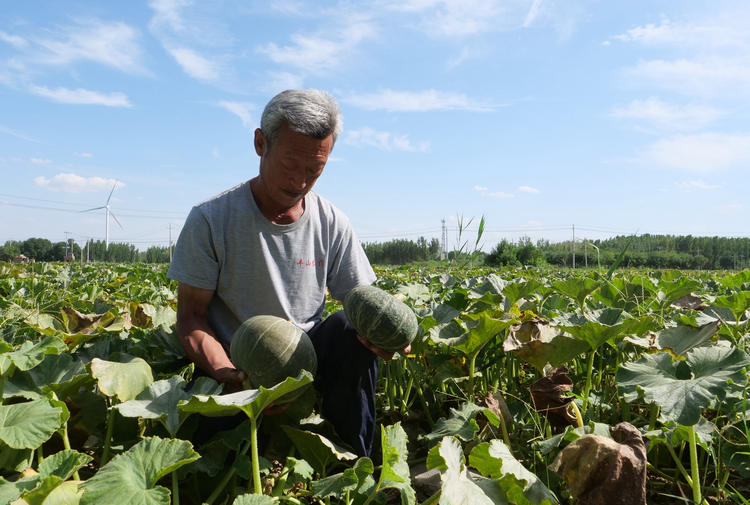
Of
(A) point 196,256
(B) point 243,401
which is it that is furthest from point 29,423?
(A) point 196,256

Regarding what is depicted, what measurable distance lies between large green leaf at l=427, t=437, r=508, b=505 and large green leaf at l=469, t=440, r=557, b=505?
1.3 inches

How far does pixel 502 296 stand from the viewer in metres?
2.44

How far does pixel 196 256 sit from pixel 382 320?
87cm

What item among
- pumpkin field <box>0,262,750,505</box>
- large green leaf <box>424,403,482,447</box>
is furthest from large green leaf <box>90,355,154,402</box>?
large green leaf <box>424,403,482,447</box>

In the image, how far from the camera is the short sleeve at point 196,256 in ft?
7.02

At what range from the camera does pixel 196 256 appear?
84.8 inches

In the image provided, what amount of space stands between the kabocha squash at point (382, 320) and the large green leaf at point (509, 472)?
1.78 feet

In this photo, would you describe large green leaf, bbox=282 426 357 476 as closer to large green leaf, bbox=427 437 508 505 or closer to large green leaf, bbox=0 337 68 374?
large green leaf, bbox=427 437 508 505

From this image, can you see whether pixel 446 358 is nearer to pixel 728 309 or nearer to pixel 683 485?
pixel 683 485

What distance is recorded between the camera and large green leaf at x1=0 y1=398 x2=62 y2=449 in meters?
1.28

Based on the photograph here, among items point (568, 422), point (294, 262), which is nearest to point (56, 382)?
point (294, 262)

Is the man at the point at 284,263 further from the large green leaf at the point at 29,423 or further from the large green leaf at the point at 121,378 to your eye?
the large green leaf at the point at 29,423

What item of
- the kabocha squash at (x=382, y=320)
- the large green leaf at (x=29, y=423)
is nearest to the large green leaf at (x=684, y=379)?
the kabocha squash at (x=382, y=320)

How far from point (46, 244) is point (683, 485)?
7203cm
